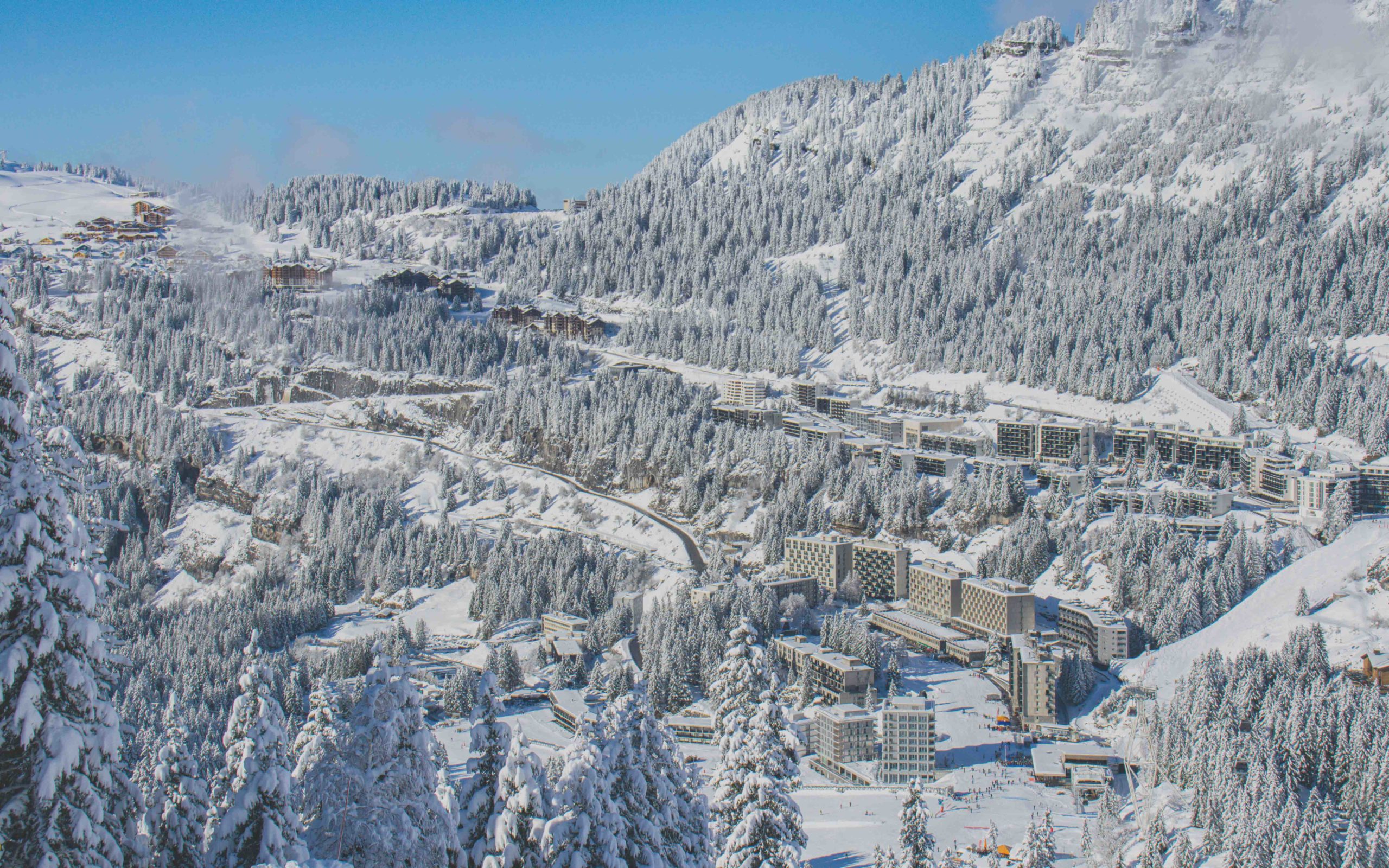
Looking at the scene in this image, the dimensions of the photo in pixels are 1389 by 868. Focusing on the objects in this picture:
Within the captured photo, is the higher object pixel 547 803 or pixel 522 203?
pixel 522 203

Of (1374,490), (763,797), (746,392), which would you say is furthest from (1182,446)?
(763,797)

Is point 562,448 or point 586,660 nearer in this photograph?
point 586,660

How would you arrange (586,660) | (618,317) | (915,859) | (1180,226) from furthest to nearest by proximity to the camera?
(618,317) → (1180,226) → (586,660) → (915,859)

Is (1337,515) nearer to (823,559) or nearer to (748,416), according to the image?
(823,559)

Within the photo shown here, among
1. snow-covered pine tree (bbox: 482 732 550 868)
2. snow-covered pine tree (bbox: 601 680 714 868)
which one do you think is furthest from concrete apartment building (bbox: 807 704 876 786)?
snow-covered pine tree (bbox: 482 732 550 868)

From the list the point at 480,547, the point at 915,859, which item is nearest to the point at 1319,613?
the point at 915,859

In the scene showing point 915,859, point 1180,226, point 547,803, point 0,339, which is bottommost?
point 915,859

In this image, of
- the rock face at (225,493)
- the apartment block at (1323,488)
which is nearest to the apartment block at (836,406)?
the apartment block at (1323,488)

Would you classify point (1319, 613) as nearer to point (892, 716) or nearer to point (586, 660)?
point (892, 716)
